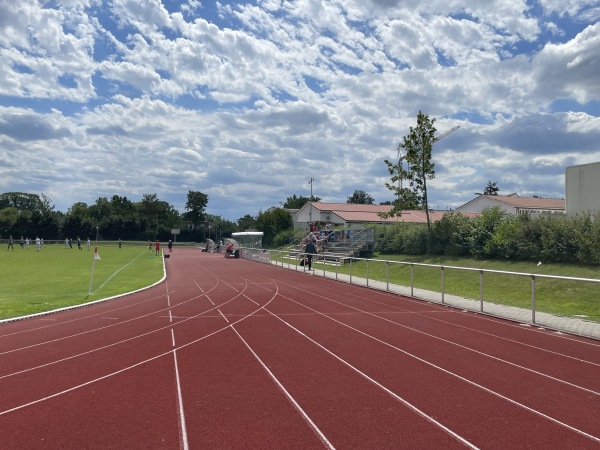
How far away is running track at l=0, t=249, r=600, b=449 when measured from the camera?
5238 millimetres

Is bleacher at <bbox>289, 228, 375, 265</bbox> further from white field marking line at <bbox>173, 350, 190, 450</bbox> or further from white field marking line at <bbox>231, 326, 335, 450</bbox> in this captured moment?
white field marking line at <bbox>173, 350, 190, 450</bbox>

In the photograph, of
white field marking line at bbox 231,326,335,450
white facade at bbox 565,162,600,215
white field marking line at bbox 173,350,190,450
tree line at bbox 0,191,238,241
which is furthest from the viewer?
tree line at bbox 0,191,238,241

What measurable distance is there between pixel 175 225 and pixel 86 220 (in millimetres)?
18474

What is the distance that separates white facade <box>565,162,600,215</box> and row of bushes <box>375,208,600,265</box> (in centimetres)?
313

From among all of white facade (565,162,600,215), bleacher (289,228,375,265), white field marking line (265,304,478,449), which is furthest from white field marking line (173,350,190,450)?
bleacher (289,228,375,265)

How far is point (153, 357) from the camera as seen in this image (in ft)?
28.5

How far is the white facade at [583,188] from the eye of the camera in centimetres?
2975

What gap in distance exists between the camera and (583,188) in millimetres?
30547

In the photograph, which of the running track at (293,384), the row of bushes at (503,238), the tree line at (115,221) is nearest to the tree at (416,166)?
the row of bushes at (503,238)

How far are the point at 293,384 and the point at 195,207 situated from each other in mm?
117365

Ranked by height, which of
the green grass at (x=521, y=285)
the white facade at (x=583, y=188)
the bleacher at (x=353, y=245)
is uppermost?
the white facade at (x=583, y=188)

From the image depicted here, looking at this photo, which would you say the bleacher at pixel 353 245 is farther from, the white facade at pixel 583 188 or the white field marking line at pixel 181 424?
the white field marking line at pixel 181 424

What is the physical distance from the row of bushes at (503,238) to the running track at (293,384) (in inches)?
527

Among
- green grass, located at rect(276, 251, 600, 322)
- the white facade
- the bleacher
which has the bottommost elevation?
green grass, located at rect(276, 251, 600, 322)
